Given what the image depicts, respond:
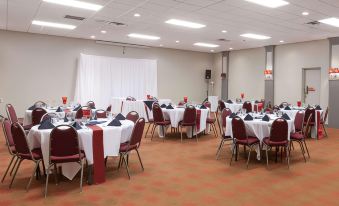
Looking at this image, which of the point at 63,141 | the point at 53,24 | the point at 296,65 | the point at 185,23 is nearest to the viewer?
the point at 63,141

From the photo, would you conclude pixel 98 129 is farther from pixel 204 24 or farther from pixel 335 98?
pixel 335 98

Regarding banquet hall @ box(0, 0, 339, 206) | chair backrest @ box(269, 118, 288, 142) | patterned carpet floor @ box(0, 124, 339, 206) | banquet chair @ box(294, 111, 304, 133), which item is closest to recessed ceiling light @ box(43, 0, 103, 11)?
banquet hall @ box(0, 0, 339, 206)

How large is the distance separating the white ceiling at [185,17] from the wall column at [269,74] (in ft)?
4.88

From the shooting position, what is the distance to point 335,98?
10.7 meters

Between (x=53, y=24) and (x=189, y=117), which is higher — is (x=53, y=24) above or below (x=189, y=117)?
Result: above

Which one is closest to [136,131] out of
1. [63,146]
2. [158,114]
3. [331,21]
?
[63,146]

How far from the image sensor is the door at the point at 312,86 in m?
11.7

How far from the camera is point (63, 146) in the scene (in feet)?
12.4

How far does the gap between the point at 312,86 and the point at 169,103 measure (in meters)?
6.30

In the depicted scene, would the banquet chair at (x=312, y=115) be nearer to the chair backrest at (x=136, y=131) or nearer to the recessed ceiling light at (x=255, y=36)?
the recessed ceiling light at (x=255, y=36)

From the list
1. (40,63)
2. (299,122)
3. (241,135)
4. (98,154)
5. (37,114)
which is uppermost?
(40,63)

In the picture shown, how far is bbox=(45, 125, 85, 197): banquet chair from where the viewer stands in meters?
3.71

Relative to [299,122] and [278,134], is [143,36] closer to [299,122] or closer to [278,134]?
[299,122]

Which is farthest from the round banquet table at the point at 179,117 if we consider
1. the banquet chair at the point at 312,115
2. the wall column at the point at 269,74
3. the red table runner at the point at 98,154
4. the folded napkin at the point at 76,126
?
the wall column at the point at 269,74
